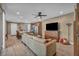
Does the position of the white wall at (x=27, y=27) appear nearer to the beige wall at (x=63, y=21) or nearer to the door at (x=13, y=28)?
the door at (x=13, y=28)

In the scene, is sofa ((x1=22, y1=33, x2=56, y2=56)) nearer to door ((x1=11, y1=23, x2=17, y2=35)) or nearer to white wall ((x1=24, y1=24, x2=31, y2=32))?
white wall ((x1=24, y1=24, x2=31, y2=32))

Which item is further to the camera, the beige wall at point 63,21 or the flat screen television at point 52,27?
the flat screen television at point 52,27

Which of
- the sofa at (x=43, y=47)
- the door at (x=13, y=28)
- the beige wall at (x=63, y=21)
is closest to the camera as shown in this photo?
the beige wall at (x=63, y=21)

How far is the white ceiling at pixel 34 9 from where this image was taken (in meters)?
2.81

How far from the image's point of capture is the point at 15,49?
2965mm

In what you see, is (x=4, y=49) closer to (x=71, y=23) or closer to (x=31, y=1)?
(x=31, y=1)

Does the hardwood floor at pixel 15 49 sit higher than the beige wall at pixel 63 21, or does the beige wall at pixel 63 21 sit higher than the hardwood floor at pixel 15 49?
the beige wall at pixel 63 21

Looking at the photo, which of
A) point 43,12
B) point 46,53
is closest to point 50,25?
point 43,12

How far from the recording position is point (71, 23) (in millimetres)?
2742

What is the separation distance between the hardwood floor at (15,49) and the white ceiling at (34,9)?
61 centimetres

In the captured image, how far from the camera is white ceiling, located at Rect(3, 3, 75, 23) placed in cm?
281

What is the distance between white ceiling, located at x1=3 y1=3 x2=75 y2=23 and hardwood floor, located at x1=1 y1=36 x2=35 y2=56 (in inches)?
23.8

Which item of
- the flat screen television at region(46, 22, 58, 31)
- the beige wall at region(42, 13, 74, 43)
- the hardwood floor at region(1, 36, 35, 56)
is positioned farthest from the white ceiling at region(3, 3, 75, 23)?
the hardwood floor at region(1, 36, 35, 56)

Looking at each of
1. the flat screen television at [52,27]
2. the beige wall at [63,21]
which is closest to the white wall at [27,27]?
the beige wall at [63,21]
